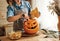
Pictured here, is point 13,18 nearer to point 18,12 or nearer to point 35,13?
point 18,12

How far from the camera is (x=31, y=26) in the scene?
1346 mm

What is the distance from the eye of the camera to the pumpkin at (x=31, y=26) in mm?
1349

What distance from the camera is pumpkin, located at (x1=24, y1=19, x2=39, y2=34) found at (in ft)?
4.42

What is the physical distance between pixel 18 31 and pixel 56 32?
1.19 ft

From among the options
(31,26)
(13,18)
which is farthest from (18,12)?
Answer: (31,26)

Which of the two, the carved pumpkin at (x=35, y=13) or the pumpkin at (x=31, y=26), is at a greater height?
the carved pumpkin at (x=35, y=13)

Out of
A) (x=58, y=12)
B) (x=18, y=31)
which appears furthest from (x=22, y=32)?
(x=58, y=12)

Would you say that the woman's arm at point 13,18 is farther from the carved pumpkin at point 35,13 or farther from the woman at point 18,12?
the carved pumpkin at point 35,13

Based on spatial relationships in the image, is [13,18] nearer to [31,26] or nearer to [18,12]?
[18,12]

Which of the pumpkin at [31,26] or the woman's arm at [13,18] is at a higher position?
the woman's arm at [13,18]

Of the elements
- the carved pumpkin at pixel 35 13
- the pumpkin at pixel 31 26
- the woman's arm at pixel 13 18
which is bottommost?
the pumpkin at pixel 31 26

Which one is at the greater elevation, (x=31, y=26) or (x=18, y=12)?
(x=18, y=12)

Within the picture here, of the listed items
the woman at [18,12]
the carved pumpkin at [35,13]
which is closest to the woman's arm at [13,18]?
the woman at [18,12]

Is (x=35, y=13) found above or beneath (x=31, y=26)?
above
